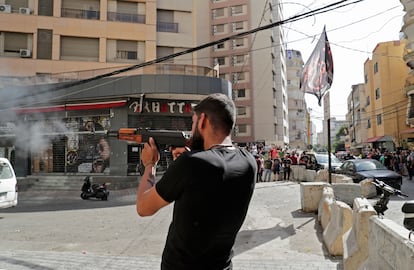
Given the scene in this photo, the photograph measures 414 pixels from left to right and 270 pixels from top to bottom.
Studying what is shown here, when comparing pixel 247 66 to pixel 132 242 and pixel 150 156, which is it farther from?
pixel 150 156

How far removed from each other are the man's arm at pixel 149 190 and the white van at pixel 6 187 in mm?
9070

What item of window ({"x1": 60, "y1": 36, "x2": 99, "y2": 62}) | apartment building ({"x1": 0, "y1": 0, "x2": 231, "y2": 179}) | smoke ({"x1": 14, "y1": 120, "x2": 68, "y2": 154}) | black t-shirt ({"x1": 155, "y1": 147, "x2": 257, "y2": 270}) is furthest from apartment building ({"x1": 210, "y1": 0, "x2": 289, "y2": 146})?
black t-shirt ({"x1": 155, "y1": 147, "x2": 257, "y2": 270})

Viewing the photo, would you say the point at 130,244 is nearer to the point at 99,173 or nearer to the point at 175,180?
the point at 175,180

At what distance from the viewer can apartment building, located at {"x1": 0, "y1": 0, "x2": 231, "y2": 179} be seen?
1705 centimetres

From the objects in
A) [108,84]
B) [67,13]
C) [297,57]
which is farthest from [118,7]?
[297,57]

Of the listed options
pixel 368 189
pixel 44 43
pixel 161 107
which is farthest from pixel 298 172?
pixel 44 43

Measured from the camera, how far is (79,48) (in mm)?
22734

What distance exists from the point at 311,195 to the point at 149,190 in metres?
7.34

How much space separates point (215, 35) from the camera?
45250 millimetres

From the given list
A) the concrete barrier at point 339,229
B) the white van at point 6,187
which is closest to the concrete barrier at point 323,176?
the concrete barrier at point 339,229

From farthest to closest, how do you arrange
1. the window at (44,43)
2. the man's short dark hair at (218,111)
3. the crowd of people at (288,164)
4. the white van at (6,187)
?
the window at (44,43), the crowd of people at (288,164), the white van at (6,187), the man's short dark hair at (218,111)

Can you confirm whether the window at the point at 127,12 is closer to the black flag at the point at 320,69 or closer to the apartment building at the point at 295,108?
the black flag at the point at 320,69

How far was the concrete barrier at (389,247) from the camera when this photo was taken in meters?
2.26

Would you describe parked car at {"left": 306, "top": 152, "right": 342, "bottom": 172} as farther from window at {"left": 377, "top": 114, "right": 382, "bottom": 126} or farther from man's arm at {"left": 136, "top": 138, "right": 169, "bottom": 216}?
window at {"left": 377, "top": 114, "right": 382, "bottom": 126}
